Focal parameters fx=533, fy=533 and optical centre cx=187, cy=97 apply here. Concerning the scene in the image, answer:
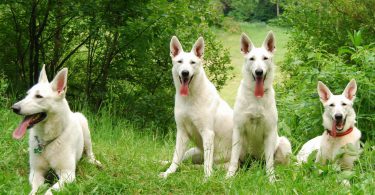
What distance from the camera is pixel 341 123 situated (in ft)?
20.1

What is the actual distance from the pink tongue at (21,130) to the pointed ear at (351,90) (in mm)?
3619

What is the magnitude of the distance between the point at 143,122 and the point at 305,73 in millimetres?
4524

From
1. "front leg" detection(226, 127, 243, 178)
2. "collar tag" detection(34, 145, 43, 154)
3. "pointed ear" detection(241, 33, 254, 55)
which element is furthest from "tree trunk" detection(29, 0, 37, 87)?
"front leg" detection(226, 127, 243, 178)

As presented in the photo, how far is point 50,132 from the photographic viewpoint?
5.71 m

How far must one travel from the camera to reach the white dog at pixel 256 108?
6.03 m

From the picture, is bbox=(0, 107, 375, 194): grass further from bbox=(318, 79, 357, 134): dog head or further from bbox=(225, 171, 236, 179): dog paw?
bbox=(318, 79, 357, 134): dog head

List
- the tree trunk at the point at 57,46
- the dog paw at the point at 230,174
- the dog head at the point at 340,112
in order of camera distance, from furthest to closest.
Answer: the tree trunk at the point at 57,46 → the dog head at the point at 340,112 → the dog paw at the point at 230,174

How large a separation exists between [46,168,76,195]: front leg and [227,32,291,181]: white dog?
172cm

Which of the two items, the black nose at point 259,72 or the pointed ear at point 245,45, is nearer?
the black nose at point 259,72

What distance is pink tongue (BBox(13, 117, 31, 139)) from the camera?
17.2ft

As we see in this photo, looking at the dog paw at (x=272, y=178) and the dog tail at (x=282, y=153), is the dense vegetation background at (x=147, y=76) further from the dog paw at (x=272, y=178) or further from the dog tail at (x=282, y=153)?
the dog tail at (x=282, y=153)

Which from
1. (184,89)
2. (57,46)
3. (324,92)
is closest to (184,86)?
(184,89)

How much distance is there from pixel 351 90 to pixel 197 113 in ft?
6.09

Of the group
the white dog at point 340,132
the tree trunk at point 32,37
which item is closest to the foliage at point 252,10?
the tree trunk at point 32,37
